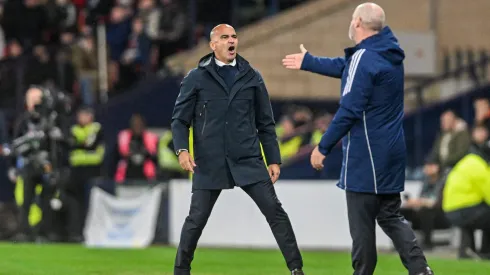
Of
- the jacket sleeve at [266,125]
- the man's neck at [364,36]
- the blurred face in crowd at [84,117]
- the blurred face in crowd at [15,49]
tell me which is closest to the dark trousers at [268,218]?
the jacket sleeve at [266,125]

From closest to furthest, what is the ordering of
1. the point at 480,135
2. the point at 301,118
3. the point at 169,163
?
the point at 480,135
the point at 169,163
the point at 301,118

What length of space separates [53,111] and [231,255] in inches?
162

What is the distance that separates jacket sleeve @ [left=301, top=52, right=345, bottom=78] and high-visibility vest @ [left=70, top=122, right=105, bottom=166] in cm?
1186

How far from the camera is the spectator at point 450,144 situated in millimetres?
20281

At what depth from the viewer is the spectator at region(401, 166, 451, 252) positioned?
1958cm

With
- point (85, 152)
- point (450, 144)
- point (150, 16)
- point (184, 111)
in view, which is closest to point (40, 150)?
point (85, 152)

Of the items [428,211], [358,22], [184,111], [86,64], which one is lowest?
[428,211]

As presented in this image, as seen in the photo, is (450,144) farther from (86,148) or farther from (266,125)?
(266,125)

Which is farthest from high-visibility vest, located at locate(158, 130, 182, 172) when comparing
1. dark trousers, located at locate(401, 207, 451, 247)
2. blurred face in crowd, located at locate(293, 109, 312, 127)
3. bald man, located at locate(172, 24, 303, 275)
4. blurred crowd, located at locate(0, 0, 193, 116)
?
bald man, located at locate(172, 24, 303, 275)

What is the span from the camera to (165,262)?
1595 centimetres

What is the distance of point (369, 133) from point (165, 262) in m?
5.68

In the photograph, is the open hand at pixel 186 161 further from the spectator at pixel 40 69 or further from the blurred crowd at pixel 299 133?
the spectator at pixel 40 69

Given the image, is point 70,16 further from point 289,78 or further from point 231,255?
point 231,255

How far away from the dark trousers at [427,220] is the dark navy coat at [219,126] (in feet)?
28.1
